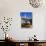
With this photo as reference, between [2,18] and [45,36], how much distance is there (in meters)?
1.73

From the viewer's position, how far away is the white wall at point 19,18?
507 centimetres

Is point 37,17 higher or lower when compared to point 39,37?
higher

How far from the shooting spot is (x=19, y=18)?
5102 mm

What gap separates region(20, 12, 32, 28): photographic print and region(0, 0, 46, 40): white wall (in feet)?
0.37

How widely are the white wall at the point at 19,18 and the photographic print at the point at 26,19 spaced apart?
111mm

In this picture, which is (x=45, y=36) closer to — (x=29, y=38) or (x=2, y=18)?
(x=29, y=38)

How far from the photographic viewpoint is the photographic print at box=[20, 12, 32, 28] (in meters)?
5.11

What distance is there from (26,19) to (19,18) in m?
0.26

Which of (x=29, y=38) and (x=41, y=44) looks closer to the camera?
(x=41, y=44)

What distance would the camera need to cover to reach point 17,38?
5.06 meters

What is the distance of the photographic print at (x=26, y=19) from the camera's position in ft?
16.8

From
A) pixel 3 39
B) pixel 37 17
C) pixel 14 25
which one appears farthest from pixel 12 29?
pixel 37 17

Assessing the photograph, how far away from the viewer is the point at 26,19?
512cm

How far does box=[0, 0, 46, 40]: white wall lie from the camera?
507 centimetres
